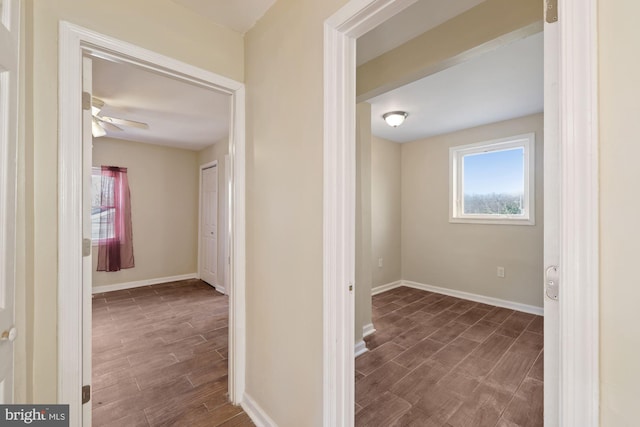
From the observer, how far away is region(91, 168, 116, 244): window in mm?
4156

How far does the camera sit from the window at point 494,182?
11.3 ft

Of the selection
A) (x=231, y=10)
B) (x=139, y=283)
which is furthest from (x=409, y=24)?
(x=139, y=283)

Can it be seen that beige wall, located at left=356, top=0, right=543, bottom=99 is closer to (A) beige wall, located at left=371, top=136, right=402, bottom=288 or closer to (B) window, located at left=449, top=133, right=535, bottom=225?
(A) beige wall, located at left=371, top=136, right=402, bottom=288

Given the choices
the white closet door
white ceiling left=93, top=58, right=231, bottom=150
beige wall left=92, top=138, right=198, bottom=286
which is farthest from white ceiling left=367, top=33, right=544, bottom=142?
beige wall left=92, top=138, right=198, bottom=286

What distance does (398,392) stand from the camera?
194cm

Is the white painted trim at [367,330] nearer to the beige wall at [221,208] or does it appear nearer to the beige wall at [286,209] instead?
the beige wall at [286,209]

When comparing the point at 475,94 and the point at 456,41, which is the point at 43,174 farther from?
the point at 475,94

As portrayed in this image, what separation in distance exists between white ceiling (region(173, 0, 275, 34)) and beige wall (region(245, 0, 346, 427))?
53 millimetres
